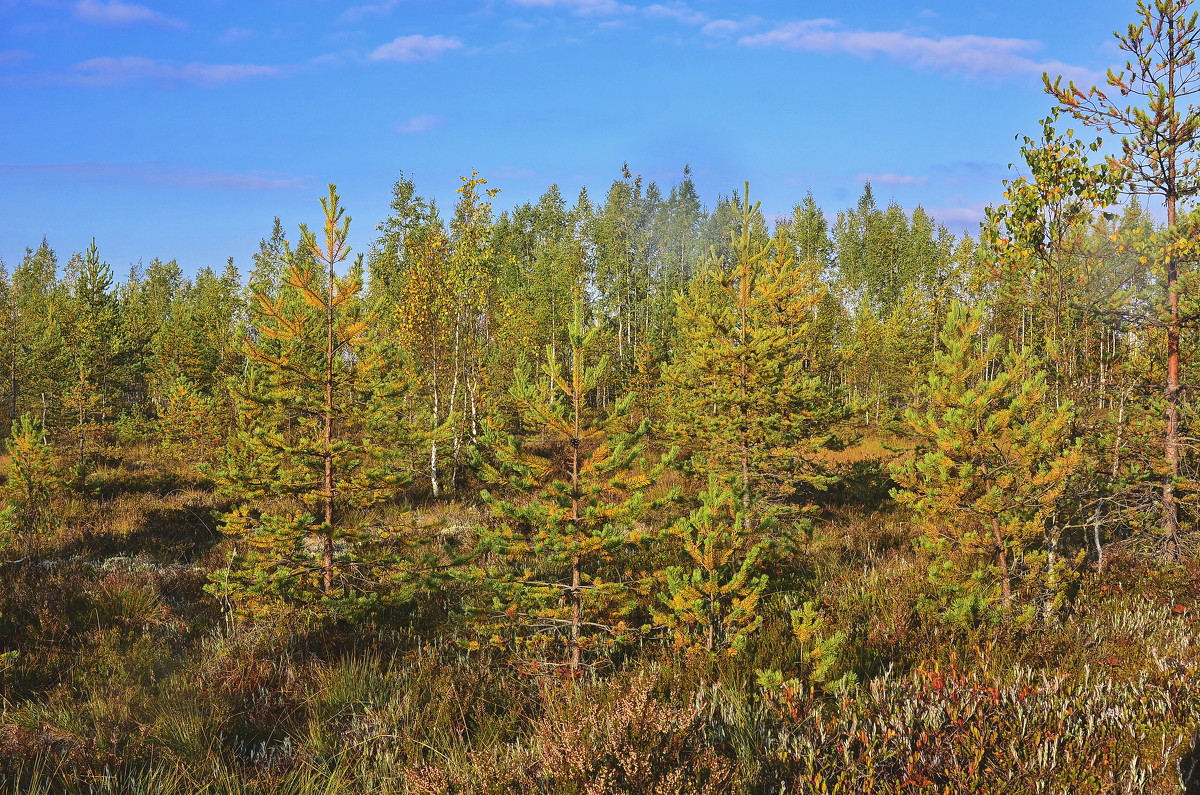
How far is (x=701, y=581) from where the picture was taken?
529cm

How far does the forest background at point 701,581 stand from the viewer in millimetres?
3395

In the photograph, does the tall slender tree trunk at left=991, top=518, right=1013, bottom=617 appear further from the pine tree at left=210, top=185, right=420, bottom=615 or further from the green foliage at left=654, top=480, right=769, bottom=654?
the pine tree at left=210, top=185, right=420, bottom=615

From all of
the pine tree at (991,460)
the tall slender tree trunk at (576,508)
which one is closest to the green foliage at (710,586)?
the tall slender tree trunk at (576,508)

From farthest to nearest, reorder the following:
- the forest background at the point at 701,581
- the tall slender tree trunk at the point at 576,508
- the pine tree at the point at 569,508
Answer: the tall slender tree trunk at the point at 576,508 → the pine tree at the point at 569,508 → the forest background at the point at 701,581

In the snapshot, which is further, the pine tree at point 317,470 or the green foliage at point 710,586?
the pine tree at point 317,470

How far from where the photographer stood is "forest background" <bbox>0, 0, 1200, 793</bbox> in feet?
11.1

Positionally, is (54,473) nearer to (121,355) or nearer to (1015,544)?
(121,355)

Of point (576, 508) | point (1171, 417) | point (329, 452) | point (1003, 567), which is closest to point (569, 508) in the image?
point (576, 508)

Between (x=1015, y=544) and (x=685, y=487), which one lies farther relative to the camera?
(x=685, y=487)

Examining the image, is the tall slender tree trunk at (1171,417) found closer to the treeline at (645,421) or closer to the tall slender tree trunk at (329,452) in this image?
the treeline at (645,421)

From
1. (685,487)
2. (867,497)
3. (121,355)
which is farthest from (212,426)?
(867,497)

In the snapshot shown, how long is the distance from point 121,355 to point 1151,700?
31.7 m

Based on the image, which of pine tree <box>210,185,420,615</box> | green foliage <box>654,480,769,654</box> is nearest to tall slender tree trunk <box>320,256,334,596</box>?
pine tree <box>210,185,420,615</box>

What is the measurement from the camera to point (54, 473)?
13.1 meters
